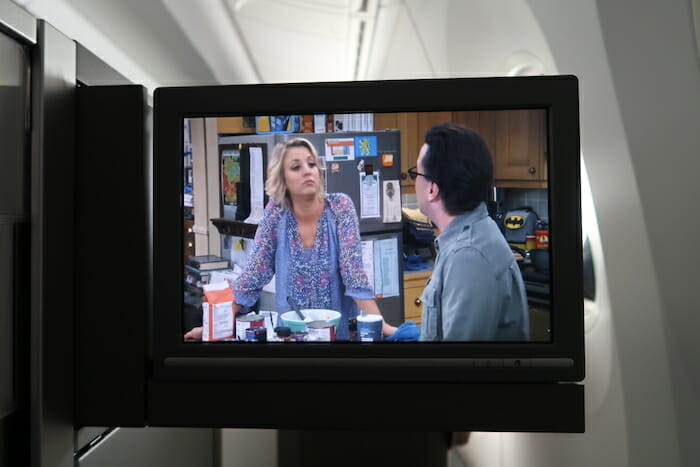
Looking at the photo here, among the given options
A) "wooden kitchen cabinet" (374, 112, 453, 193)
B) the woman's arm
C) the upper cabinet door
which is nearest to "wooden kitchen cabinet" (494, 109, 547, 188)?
the upper cabinet door

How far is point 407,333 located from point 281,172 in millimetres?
420

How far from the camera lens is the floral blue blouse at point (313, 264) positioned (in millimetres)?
1041

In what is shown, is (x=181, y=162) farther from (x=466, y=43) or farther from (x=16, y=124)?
(x=466, y=43)

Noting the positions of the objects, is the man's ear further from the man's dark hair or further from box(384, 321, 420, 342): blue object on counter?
box(384, 321, 420, 342): blue object on counter

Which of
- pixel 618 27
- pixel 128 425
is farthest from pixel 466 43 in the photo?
pixel 128 425

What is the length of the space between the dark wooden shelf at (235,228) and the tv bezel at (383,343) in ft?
0.31

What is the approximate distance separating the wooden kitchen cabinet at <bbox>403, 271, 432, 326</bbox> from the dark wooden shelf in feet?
1.08

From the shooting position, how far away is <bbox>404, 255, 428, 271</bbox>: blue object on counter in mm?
1035

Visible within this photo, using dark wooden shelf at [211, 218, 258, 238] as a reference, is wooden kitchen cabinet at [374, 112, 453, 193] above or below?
above

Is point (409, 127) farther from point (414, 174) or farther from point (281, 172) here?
point (281, 172)

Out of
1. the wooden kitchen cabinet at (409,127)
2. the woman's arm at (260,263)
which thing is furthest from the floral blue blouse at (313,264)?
the wooden kitchen cabinet at (409,127)

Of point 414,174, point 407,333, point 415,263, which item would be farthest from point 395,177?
point 407,333

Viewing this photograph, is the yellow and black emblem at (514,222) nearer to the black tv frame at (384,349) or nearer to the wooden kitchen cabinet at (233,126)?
the black tv frame at (384,349)

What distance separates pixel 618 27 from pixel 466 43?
1023 mm
